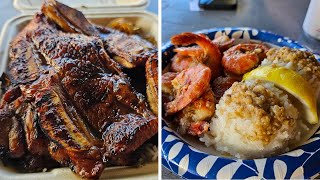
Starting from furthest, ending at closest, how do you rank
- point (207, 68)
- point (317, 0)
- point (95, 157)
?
point (317, 0), point (207, 68), point (95, 157)

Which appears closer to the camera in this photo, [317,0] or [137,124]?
[137,124]

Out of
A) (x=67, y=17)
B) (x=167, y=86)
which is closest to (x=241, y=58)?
(x=167, y=86)

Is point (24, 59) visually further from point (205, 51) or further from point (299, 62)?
point (299, 62)

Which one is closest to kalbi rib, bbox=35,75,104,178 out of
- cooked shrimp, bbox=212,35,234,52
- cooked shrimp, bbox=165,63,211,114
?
cooked shrimp, bbox=165,63,211,114

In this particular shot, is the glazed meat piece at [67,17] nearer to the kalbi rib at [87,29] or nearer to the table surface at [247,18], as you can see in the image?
the kalbi rib at [87,29]

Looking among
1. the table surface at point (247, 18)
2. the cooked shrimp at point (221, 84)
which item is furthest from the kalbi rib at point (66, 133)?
the table surface at point (247, 18)

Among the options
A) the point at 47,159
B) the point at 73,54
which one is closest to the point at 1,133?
the point at 47,159

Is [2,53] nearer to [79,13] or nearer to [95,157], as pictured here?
[79,13]

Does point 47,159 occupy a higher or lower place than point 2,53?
lower
